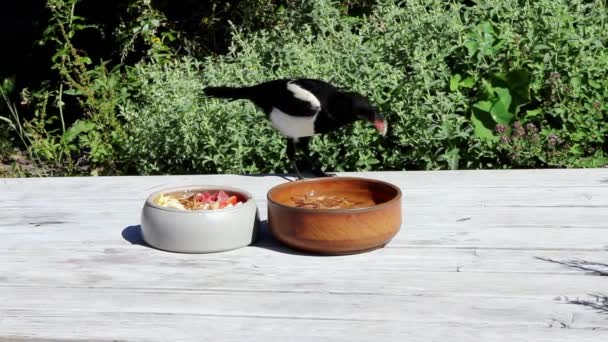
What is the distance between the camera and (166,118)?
3.85m

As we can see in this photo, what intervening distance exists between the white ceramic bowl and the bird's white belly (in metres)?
1.10

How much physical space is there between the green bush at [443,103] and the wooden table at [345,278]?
1223 millimetres

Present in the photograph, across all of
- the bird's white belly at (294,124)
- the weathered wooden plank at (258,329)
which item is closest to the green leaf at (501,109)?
the bird's white belly at (294,124)

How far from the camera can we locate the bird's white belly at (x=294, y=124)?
2984 mm

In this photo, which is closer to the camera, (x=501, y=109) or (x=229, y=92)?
(x=229, y=92)

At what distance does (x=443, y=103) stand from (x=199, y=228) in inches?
74.2

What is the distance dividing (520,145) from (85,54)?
10.2 feet

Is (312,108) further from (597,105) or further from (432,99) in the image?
(597,105)

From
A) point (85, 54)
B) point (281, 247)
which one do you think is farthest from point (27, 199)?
point (85, 54)

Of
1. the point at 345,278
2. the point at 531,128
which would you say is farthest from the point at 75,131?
the point at 345,278

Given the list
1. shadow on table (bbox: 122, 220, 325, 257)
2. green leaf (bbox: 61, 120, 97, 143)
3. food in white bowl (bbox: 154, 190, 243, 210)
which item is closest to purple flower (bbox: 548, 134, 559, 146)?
shadow on table (bbox: 122, 220, 325, 257)

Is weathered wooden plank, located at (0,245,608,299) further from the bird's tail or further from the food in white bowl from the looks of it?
the bird's tail

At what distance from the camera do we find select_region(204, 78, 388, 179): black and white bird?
9.59ft

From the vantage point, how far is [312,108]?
9.61ft
